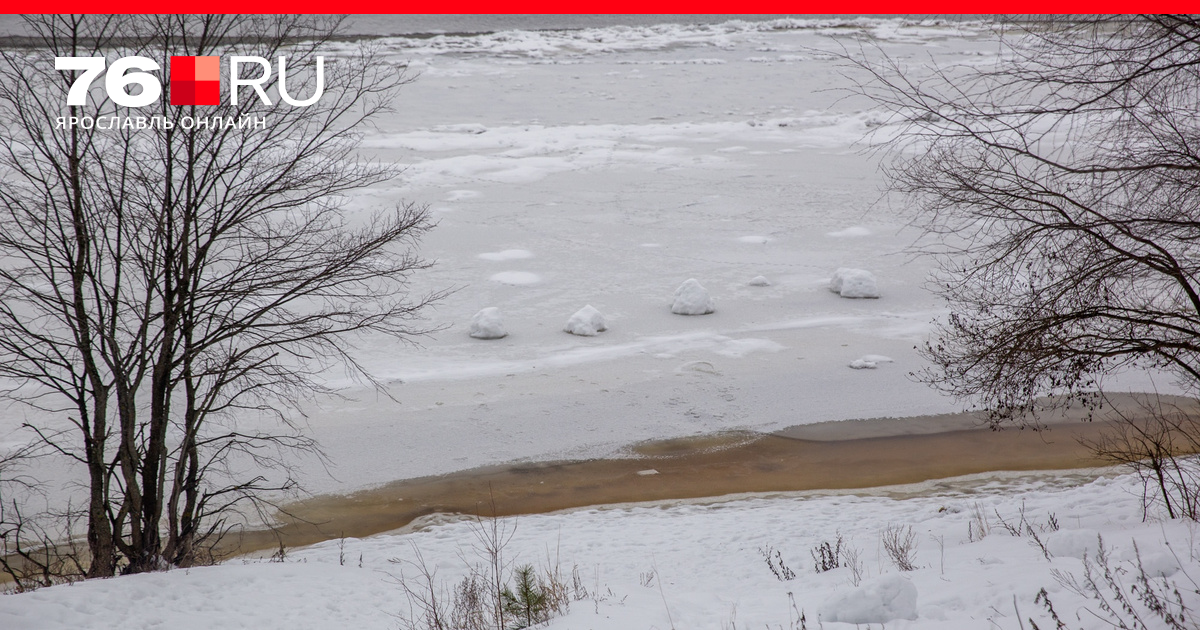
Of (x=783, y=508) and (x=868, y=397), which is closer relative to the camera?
(x=783, y=508)

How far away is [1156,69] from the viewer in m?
6.05

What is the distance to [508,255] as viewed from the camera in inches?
760

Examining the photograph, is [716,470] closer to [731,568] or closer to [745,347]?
[731,568]

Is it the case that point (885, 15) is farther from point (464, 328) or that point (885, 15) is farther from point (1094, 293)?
point (1094, 293)

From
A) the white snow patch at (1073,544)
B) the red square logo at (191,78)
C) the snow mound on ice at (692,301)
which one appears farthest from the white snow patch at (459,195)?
the white snow patch at (1073,544)

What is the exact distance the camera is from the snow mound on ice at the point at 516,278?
1781cm

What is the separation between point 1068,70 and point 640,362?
8.62 metres

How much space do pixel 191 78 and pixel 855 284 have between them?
1304 centimetres

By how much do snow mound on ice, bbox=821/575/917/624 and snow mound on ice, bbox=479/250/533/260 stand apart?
14.8 metres

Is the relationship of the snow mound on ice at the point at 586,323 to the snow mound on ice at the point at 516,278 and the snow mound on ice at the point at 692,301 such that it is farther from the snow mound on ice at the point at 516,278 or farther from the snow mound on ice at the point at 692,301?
the snow mound on ice at the point at 516,278

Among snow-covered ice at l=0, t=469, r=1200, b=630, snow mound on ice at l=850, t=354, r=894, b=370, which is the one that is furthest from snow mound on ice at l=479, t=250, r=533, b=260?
snow-covered ice at l=0, t=469, r=1200, b=630

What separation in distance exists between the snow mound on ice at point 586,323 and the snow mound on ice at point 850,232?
809cm

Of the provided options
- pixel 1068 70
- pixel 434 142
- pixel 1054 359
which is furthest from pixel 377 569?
pixel 434 142

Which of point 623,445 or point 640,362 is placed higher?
point 640,362
